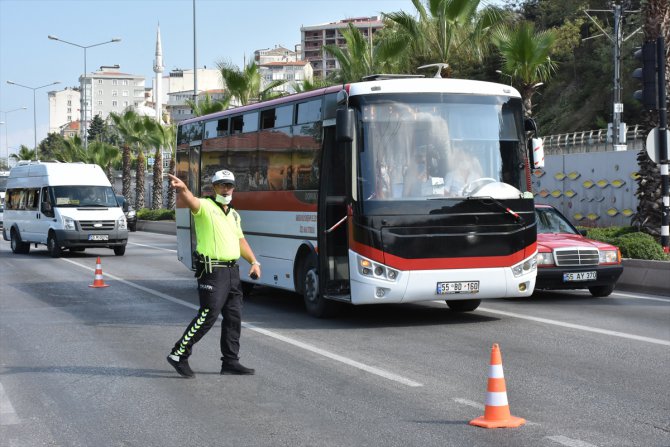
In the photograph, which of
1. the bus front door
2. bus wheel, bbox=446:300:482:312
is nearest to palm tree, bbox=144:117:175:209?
bus wheel, bbox=446:300:482:312

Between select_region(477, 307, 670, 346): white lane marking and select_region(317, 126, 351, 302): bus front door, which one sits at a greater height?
select_region(317, 126, 351, 302): bus front door

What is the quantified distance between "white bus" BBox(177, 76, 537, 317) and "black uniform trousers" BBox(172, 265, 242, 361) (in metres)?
3.47

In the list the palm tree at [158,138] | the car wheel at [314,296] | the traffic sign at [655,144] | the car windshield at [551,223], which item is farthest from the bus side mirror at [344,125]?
the palm tree at [158,138]

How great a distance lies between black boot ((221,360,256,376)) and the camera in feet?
31.5

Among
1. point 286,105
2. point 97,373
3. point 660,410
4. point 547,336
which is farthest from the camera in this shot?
point 286,105

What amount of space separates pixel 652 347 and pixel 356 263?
3593 millimetres

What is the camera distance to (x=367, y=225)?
42.0ft

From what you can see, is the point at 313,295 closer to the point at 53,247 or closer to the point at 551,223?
the point at 551,223

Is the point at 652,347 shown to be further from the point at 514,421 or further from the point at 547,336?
the point at 514,421

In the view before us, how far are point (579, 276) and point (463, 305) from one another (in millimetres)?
2288

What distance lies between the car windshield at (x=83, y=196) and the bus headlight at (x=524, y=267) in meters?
19.9

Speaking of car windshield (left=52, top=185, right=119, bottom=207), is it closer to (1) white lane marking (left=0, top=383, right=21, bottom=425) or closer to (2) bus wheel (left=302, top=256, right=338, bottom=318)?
(2) bus wheel (left=302, top=256, right=338, bottom=318)

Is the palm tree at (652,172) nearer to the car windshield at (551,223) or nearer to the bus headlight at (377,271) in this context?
the car windshield at (551,223)

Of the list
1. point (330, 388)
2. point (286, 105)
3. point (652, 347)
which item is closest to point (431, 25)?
point (286, 105)
